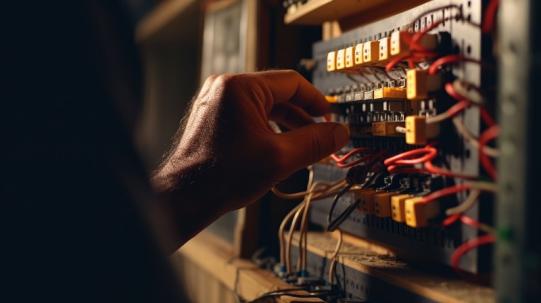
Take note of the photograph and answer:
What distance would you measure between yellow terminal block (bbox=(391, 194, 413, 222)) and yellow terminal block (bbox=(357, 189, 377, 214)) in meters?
0.07

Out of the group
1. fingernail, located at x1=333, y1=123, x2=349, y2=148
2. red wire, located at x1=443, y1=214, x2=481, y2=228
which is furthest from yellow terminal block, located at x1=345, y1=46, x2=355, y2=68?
red wire, located at x1=443, y1=214, x2=481, y2=228

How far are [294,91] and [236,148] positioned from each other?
0.19 m

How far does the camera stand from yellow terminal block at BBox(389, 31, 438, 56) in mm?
880

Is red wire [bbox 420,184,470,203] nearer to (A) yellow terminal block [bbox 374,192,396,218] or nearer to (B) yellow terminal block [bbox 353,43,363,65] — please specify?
(A) yellow terminal block [bbox 374,192,396,218]

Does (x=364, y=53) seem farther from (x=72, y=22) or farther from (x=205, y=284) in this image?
(x=205, y=284)

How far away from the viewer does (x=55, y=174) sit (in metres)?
0.62

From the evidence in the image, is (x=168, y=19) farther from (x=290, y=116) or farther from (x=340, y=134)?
(x=340, y=134)

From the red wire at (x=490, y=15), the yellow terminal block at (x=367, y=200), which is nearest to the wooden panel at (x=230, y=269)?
the yellow terminal block at (x=367, y=200)

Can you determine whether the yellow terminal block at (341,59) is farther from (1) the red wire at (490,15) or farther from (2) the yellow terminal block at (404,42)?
(1) the red wire at (490,15)

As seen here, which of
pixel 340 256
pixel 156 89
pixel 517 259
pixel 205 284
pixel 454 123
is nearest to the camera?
pixel 517 259

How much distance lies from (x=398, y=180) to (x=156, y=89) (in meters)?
1.83

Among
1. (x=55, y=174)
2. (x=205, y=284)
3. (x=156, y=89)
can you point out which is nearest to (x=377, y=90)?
(x=55, y=174)

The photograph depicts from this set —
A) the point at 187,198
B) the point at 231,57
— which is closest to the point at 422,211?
the point at 187,198

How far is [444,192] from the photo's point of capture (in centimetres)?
85
